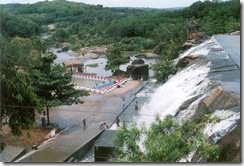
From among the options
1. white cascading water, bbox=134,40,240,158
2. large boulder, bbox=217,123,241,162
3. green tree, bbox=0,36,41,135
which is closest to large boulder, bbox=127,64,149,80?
white cascading water, bbox=134,40,240,158

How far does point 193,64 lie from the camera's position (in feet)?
35.0

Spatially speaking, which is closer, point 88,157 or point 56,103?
point 88,157

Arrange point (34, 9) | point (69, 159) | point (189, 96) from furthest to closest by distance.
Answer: point (34, 9) → point (189, 96) → point (69, 159)

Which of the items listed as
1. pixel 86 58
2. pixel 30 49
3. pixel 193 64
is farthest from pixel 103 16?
pixel 193 64

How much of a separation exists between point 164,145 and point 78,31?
27446 mm

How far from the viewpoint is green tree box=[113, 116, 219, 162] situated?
4309 millimetres

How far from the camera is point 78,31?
3105 centimetres

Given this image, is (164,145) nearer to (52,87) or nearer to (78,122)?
(78,122)

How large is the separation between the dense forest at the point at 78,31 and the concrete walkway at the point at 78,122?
0.65 metres

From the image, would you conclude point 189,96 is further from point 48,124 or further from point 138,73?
point 138,73

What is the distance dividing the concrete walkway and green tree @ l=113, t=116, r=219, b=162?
71.3 inches

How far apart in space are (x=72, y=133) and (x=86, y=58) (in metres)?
14.7

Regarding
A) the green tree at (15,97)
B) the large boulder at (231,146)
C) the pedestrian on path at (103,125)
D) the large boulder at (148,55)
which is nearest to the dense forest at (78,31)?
the green tree at (15,97)

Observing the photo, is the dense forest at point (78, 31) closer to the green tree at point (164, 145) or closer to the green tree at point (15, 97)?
the green tree at point (15, 97)
